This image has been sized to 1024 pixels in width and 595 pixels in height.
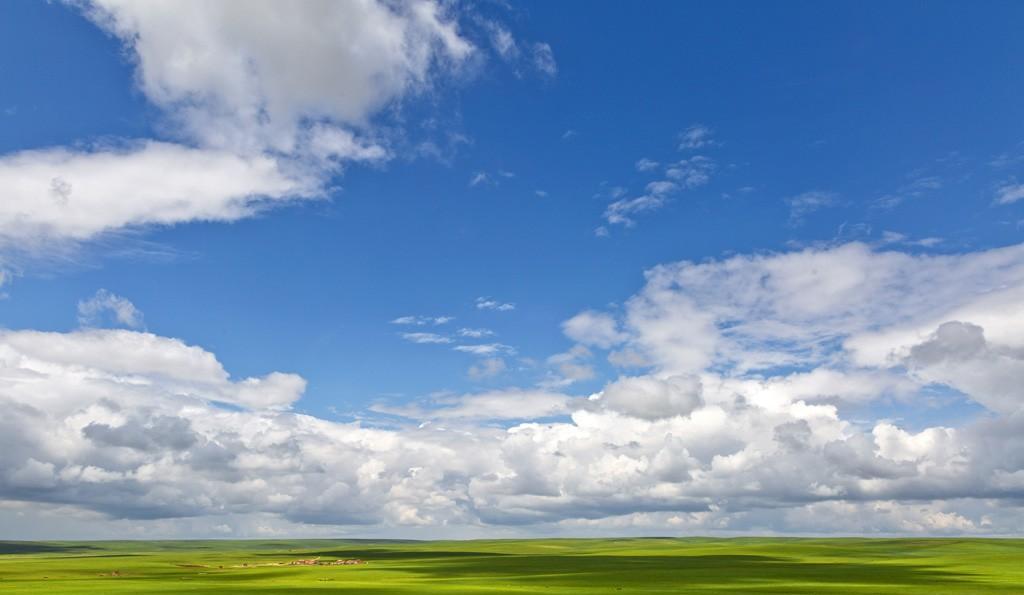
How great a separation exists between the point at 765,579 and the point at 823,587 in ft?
71.9

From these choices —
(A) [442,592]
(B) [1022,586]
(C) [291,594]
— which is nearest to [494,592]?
(A) [442,592]

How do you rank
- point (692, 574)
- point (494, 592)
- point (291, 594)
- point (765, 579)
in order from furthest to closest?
point (692, 574), point (765, 579), point (494, 592), point (291, 594)

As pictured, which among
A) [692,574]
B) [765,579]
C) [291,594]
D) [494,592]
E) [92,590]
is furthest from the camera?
[692,574]

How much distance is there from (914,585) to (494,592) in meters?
50.7

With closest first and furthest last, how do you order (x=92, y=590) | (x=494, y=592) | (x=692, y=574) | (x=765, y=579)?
(x=494, y=592) < (x=92, y=590) < (x=765, y=579) < (x=692, y=574)

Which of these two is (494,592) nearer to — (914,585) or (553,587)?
(553,587)

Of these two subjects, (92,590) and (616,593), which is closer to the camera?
(616,593)

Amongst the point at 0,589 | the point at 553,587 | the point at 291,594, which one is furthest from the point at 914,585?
the point at 0,589

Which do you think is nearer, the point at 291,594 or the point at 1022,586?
the point at 291,594

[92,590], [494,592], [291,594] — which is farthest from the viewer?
[92,590]

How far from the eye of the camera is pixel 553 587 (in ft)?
299

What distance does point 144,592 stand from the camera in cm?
8156

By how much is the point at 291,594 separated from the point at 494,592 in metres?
21.4

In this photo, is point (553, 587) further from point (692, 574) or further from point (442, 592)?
point (692, 574)
